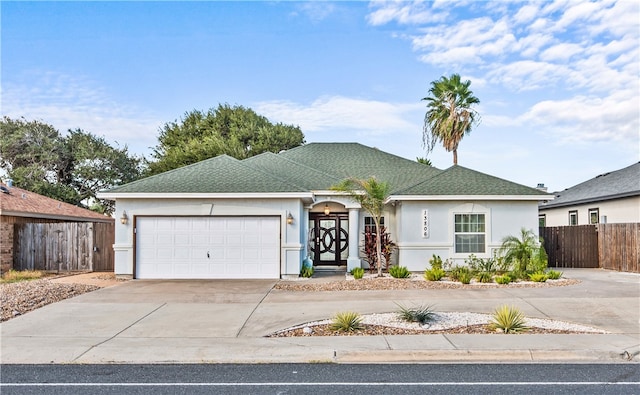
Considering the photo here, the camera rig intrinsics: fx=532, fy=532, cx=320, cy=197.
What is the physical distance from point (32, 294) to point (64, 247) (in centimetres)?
745

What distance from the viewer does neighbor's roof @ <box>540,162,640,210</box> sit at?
75.1 ft

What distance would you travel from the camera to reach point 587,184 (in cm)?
2981

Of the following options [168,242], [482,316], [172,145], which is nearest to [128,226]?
[168,242]

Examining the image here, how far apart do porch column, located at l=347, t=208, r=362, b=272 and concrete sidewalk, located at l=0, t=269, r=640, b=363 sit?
5.14 m

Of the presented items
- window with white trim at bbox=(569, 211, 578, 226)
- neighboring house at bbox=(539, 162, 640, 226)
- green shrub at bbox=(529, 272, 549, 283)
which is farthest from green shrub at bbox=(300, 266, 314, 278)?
window with white trim at bbox=(569, 211, 578, 226)

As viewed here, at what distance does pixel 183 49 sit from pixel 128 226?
730 centimetres

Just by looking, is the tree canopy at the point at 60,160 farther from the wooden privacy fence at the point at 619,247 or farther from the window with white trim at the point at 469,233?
the wooden privacy fence at the point at 619,247

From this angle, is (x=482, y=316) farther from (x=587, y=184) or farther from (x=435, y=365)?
(x=587, y=184)

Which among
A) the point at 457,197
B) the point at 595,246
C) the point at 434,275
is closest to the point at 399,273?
the point at 434,275

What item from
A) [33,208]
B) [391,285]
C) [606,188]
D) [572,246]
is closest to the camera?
[391,285]

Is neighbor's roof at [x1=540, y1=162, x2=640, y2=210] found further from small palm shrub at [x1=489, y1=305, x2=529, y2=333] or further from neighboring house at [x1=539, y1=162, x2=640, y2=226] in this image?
small palm shrub at [x1=489, y1=305, x2=529, y2=333]

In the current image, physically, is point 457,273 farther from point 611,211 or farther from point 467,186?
point 611,211

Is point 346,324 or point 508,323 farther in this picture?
point 346,324

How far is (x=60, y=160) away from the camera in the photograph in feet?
132
